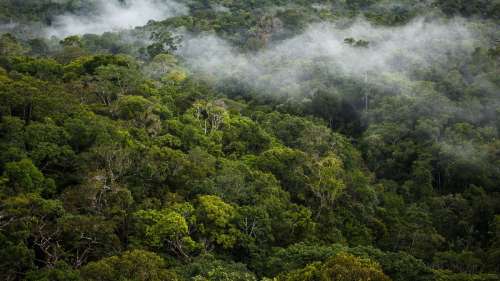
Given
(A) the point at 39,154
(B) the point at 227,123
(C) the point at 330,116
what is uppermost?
(A) the point at 39,154

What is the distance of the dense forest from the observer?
83.3ft

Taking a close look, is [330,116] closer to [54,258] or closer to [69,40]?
[69,40]

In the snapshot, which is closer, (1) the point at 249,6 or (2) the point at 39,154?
(2) the point at 39,154

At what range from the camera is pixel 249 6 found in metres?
99.1

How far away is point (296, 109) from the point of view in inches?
2244

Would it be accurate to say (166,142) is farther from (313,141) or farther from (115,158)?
(313,141)

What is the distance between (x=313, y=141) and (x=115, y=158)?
65.3 ft

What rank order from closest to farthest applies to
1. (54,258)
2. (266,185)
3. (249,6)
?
(54,258), (266,185), (249,6)

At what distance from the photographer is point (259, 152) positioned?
43531 mm

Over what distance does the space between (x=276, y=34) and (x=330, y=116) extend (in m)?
23.4

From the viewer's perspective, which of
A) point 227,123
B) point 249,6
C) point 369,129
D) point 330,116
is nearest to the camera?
point 227,123

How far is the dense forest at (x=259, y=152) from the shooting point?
25375mm

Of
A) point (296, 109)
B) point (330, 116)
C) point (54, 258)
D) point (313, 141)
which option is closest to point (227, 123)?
point (313, 141)

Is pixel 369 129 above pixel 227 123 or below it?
below
